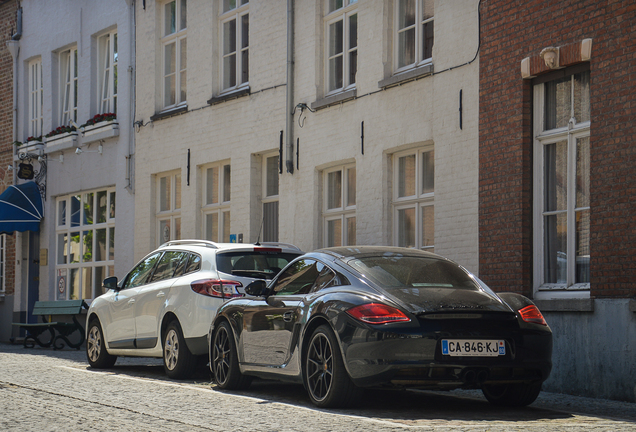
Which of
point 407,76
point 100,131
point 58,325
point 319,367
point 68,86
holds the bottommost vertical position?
point 58,325

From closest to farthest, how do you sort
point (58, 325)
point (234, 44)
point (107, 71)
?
1. point (234, 44)
2. point (58, 325)
3. point (107, 71)

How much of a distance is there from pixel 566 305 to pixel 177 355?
4555 millimetres

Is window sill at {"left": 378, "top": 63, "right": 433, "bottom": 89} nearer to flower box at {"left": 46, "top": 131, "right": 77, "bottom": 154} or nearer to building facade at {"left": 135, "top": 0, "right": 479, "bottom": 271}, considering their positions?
building facade at {"left": 135, "top": 0, "right": 479, "bottom": 271}

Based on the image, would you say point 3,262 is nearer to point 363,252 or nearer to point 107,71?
point 107,71

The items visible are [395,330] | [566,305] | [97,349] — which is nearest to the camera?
[395,330]

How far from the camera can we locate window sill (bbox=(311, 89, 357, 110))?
15258 mm

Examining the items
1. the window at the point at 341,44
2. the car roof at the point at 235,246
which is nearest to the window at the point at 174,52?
the window at the point at 341,44

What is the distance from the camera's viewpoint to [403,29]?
14578mm

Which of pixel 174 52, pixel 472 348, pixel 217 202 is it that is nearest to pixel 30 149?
pixel 174 52

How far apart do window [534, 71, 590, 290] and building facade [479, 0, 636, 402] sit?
0.04 ft

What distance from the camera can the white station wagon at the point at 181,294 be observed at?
1100 centimetres

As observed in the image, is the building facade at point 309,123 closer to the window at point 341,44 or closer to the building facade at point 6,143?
the window at point 341,44

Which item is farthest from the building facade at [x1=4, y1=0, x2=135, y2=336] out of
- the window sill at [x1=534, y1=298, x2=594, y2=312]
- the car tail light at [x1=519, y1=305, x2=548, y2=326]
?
the car tail light at [x1=519, y1=305, x2=548, y2=326]

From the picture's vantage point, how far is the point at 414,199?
14094mm
